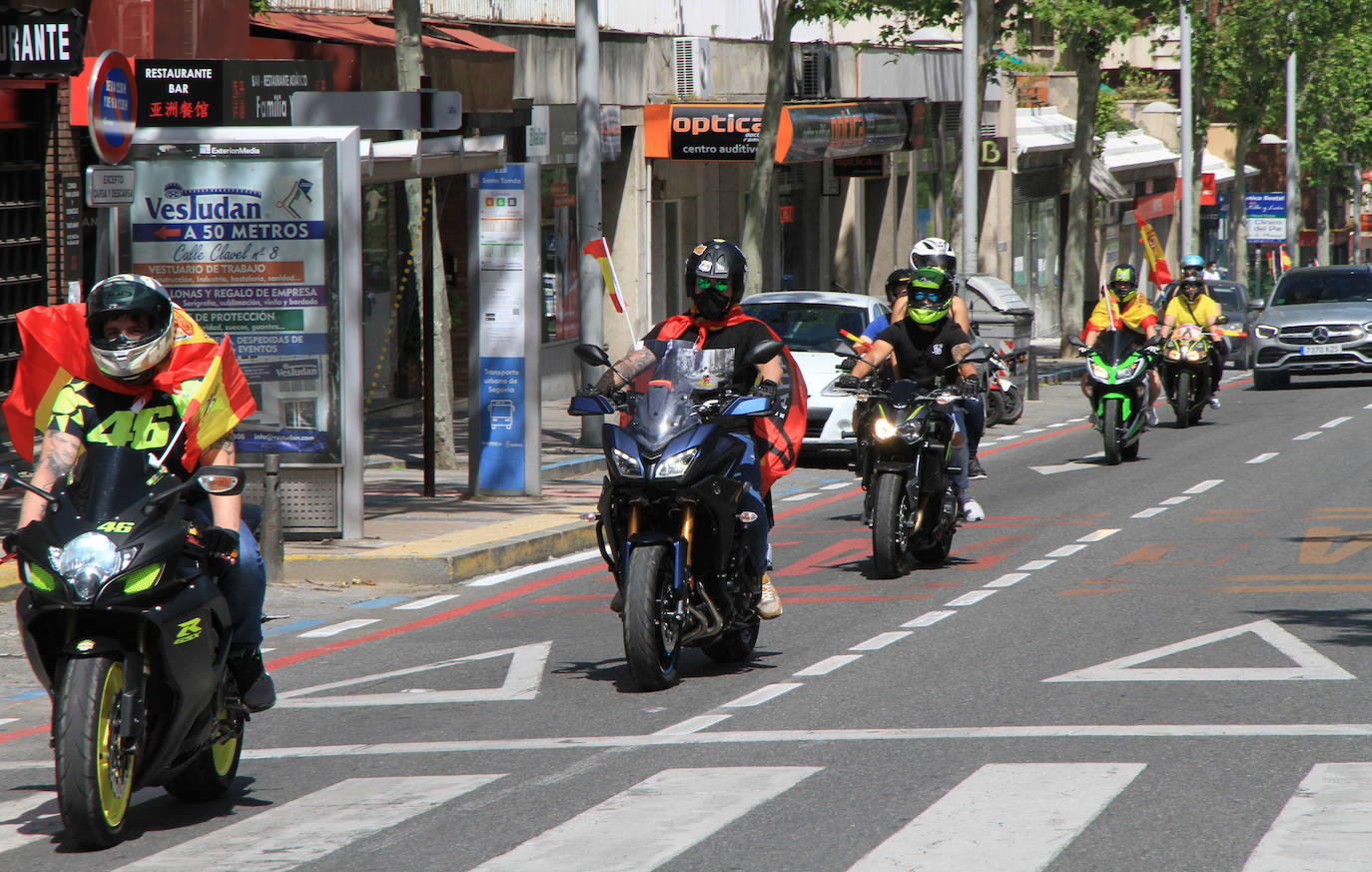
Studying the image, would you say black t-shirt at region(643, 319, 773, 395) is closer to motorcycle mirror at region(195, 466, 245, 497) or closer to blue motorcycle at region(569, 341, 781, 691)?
blue motorcycle at region(569, 341, 781, 691)

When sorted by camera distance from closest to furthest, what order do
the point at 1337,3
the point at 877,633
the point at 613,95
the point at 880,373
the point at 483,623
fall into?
the point at 877,633
the point at 483,623
the point at 880,373
the point at 613,95
the point at 1337,3

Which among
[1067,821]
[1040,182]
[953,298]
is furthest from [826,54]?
[1067,821]

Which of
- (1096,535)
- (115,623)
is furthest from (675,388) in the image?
(1096,535)

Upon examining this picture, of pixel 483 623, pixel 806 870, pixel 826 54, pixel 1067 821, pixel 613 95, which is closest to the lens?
pixel 806 870

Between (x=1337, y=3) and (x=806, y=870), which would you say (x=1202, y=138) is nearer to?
(x=1337, y=3)

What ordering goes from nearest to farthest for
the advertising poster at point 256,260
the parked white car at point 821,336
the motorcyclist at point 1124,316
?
the advertising poster at point 256,260, the parked white car at point 821,336, the motorcyclist at point 1124,316

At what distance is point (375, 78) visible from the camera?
75.0 ft

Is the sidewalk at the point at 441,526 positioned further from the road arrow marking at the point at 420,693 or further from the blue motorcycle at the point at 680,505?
the blue motorcycle at the point at 680,505

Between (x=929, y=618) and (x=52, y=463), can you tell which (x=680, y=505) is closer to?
(x=929, y=618)

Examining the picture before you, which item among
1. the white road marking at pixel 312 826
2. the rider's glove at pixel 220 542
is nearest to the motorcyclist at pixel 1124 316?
the white road marking at pixel 312 826

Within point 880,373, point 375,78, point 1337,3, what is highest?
point 1337,3

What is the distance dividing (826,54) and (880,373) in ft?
82.9

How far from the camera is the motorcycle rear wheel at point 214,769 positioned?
6387 millimetres

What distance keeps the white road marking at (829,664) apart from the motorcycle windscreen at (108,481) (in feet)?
12.0
